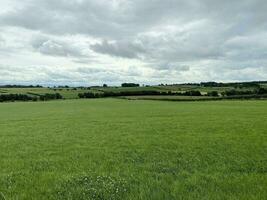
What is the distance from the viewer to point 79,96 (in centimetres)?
14700

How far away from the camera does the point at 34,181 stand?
11062mm

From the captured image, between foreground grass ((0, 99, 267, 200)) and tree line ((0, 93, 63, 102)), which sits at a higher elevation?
foreground grass ((0, 99, 267, 200))

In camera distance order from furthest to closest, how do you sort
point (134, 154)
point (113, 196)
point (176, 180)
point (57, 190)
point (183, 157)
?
point (134, 154)
point (183, 157)
point (176, 180)
point (57, 190)
point (113, 196)

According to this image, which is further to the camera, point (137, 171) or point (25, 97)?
point (25, 97)

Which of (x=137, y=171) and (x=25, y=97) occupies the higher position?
(x=137, y=171)

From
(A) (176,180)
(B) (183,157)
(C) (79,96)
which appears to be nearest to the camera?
(A) (176,180)

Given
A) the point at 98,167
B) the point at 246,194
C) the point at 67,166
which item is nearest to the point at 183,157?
the point at 98,167

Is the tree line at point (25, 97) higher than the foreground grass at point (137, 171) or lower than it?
lower

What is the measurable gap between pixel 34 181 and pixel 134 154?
613 centimetres

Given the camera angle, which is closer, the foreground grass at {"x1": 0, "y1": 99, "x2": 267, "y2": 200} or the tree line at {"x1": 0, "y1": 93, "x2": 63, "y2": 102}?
the foreground grass at {"x1": 0, "y1": 99, "x2": 267, "y2": 200}

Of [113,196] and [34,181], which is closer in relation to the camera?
[113,196]

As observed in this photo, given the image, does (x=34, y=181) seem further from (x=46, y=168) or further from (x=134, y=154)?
(x=134, y=154)

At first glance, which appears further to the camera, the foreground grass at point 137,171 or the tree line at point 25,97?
the tree line at point 25,97

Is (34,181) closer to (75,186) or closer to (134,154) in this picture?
(75,186)
